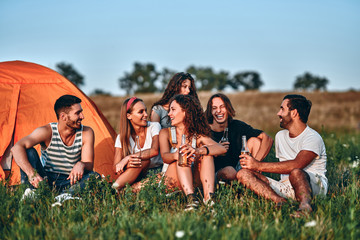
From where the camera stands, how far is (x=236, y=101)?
3025 cm

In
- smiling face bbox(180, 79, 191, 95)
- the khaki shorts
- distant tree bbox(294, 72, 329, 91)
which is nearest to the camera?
the khaki shorts

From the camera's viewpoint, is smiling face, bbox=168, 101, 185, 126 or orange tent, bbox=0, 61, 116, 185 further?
orange tent, bbox=0, 61, 116, 185

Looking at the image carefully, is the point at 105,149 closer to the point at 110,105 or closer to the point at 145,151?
the point at 145,151

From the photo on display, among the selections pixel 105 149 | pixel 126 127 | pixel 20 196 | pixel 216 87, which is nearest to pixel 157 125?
pixel 126 127

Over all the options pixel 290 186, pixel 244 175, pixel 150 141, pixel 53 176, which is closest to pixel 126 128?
pixel 150 141

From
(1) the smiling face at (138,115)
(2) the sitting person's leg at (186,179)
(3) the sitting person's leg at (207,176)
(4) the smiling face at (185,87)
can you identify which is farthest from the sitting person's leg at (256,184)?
(4) the smiling face at (185,87)

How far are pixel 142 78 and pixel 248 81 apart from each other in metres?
32.0

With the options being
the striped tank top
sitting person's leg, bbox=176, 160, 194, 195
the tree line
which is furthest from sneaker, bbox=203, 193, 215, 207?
the tree line

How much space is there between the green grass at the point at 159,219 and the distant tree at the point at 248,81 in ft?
268

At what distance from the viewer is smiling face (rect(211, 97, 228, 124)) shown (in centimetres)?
523

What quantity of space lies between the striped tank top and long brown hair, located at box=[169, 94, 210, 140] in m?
1.46

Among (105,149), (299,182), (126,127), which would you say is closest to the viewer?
(299,182)

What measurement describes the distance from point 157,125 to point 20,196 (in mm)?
2028

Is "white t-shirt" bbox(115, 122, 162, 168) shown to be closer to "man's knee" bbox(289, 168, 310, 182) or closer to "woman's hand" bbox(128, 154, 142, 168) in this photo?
"woman's hand" bbox(128, 154, 142, 168)
